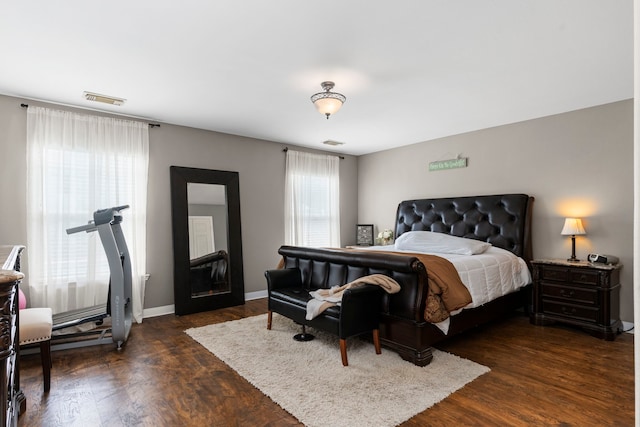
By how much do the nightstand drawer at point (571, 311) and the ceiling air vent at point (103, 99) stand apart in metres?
5.17

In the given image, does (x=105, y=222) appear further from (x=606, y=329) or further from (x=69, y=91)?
(x=606, y=329)

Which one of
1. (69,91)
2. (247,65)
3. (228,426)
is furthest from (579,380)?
(69,91)

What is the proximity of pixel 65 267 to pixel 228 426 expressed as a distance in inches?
114

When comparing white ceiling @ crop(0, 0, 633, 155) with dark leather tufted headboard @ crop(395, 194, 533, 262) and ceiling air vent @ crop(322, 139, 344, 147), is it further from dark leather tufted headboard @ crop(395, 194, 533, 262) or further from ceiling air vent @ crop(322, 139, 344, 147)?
ceiling air vent @ crop(322, 139, 344, 147)

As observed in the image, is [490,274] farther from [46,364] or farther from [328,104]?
[46,364]

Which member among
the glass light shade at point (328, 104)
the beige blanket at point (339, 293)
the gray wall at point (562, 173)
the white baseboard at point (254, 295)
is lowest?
the white baseboard at point (254, 295)

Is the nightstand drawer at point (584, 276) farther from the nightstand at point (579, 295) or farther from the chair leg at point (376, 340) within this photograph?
the chair leg at point (376, 340)

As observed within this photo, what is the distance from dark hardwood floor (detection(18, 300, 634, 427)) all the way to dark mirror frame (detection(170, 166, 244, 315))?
3.37ft

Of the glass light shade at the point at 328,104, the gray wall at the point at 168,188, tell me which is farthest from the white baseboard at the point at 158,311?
the glass light shade at the point at 328,104

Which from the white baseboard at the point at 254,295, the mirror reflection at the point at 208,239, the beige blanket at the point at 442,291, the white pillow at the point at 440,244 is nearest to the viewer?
the beige blanket at the point at 442,291

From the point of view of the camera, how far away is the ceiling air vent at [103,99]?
3547 millimetres

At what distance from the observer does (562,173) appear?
4.13 m

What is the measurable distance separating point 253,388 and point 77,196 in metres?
2.99

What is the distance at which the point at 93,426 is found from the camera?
2068 millimetres
